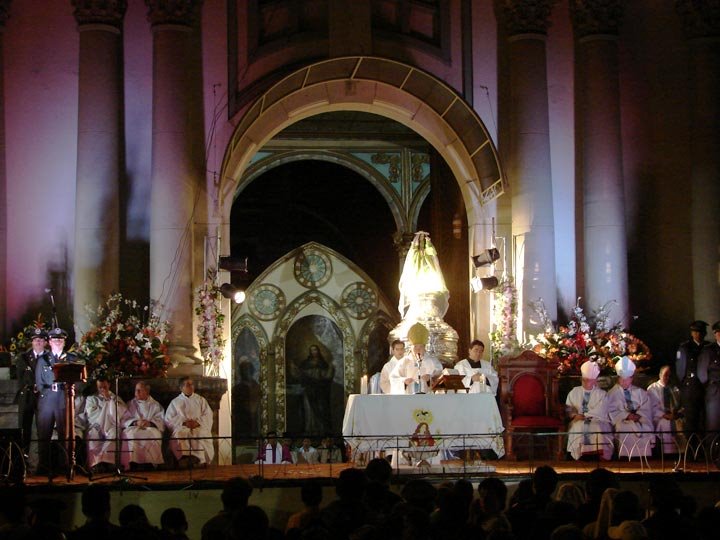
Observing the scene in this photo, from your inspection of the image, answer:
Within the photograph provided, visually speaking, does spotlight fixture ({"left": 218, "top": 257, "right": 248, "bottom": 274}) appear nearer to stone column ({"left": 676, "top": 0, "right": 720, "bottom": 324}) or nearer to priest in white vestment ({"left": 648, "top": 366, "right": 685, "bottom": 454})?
priest in white vestment ({"left": 648, "top": 366, "right": 685, "bottom": 454})

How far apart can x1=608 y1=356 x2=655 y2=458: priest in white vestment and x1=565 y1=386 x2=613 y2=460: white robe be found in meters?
0.13

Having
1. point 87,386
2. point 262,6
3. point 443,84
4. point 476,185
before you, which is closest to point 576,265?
point 476,185

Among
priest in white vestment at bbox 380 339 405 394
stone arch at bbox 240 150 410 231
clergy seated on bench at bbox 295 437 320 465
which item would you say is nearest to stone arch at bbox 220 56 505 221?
priest in white vestment at bbox 380 339 405 394

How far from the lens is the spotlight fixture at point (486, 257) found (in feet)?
65.6

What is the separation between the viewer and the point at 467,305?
23.0 meters

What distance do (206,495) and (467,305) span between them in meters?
9.70

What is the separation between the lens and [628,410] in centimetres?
1795

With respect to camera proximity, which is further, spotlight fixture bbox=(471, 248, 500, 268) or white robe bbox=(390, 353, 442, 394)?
spotlight fixture bbox=(471, 248, 500, 268)

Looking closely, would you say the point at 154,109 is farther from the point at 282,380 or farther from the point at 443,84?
the point at 282,380

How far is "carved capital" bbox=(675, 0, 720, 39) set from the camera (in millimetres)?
20609

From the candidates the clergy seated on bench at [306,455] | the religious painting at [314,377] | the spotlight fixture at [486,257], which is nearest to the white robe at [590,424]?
the spotlight fixture at [486,257]

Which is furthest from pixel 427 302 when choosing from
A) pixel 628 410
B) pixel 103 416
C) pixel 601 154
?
pixel 103 416

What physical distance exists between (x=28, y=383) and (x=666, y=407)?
8874 mm

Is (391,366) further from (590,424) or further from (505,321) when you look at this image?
(590,424)
